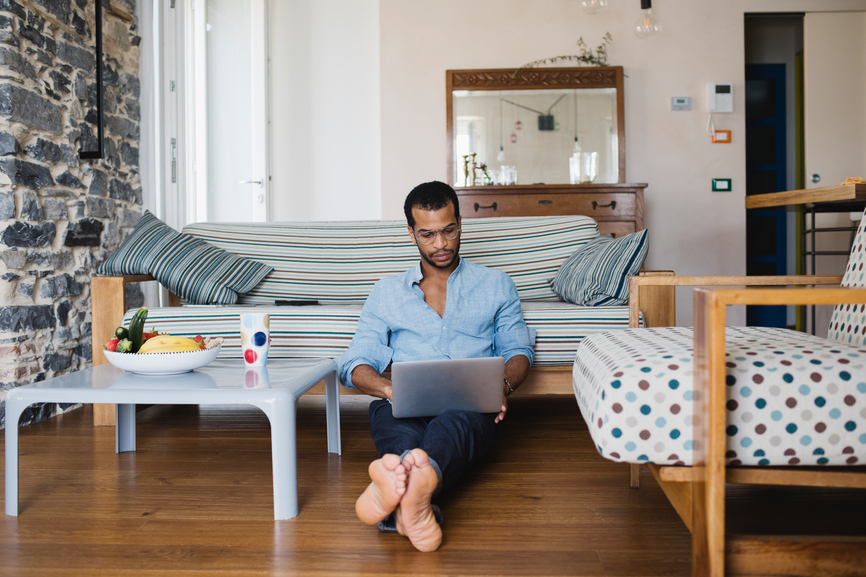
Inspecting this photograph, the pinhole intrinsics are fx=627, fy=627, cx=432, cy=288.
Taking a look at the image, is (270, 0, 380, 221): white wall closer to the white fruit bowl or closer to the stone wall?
the stone wall

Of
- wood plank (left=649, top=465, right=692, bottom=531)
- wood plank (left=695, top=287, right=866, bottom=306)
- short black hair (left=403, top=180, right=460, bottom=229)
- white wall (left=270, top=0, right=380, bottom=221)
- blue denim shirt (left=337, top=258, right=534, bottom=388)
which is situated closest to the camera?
wood plank (left=695, top=287, right=866, bottom=306)

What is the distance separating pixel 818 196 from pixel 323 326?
2544 millimetres

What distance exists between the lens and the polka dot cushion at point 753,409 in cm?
99

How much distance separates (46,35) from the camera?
8.24 feet

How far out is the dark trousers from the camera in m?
1.37

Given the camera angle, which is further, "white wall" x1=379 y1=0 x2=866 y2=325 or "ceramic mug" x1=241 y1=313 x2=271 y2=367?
"white wall" x1=379 y1=0 x2=866 y2=325

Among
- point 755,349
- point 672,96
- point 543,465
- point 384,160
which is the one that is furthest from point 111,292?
point 672,96

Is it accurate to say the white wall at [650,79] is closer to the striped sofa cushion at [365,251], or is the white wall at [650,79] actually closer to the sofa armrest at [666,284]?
the striped sofa cushion at [365,251]

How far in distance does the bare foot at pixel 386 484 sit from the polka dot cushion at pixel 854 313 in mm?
1036

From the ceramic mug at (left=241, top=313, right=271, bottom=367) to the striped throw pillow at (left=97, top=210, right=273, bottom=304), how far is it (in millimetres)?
862

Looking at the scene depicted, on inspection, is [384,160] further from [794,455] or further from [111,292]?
[794,455]

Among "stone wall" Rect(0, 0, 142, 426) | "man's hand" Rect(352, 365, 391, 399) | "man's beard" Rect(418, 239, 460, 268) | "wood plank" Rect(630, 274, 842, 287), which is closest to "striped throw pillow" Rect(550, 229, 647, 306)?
"wood plank" Rect(630, 274, 842, 287)

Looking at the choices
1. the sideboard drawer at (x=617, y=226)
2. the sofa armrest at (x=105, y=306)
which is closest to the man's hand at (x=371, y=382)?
the sofa armrest at (x=105, y=306)

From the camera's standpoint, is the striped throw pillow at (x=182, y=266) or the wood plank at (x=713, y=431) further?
the striped throw pillow at (x=182, y=266)
